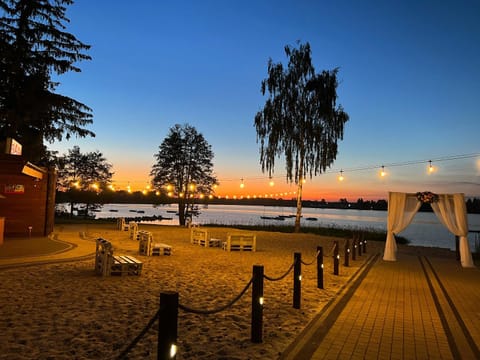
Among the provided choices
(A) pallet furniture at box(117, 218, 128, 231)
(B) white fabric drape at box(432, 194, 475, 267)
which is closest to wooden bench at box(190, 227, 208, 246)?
(A) pallet furniture at box(117, 218, 128, 231)

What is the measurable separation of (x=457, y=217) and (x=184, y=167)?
26005 mm

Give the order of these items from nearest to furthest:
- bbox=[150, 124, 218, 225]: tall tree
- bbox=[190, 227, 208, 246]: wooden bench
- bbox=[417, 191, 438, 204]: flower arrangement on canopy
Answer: bbox=[417, 191, 438, 204]: flower arrangement on canopy
bbox=[190, 227, 208, 246]: wooden bench
bbox=[150, 124, 218, 225]: tall tree

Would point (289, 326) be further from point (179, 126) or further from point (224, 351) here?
point (179, 126)

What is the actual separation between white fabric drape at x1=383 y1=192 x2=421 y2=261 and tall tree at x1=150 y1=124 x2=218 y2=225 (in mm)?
23246

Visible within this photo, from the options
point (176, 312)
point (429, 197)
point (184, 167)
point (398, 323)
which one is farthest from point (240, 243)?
point (184, 167)

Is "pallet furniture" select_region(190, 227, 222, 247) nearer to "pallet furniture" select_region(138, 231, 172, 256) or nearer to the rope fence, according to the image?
"pallet furniture" select_region(138, 231, 172, 256)

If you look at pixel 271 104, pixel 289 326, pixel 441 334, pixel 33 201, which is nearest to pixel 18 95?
pixel 33 201

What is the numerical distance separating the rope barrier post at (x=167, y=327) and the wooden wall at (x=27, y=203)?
14.3 m

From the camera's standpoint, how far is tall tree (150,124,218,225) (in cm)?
3431

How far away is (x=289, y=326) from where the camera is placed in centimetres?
523

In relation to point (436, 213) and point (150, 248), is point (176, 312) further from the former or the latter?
point (436, 213)

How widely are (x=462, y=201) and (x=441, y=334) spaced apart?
9.10 metres

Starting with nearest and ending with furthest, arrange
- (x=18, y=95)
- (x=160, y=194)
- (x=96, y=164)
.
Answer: (x=18, y=95) → (x=160, y=194) → (x=96, y=164)

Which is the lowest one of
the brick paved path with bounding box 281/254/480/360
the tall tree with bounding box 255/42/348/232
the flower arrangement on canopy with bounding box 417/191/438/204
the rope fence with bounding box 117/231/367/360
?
the brick paved path with bounding box 281/254/480/360
